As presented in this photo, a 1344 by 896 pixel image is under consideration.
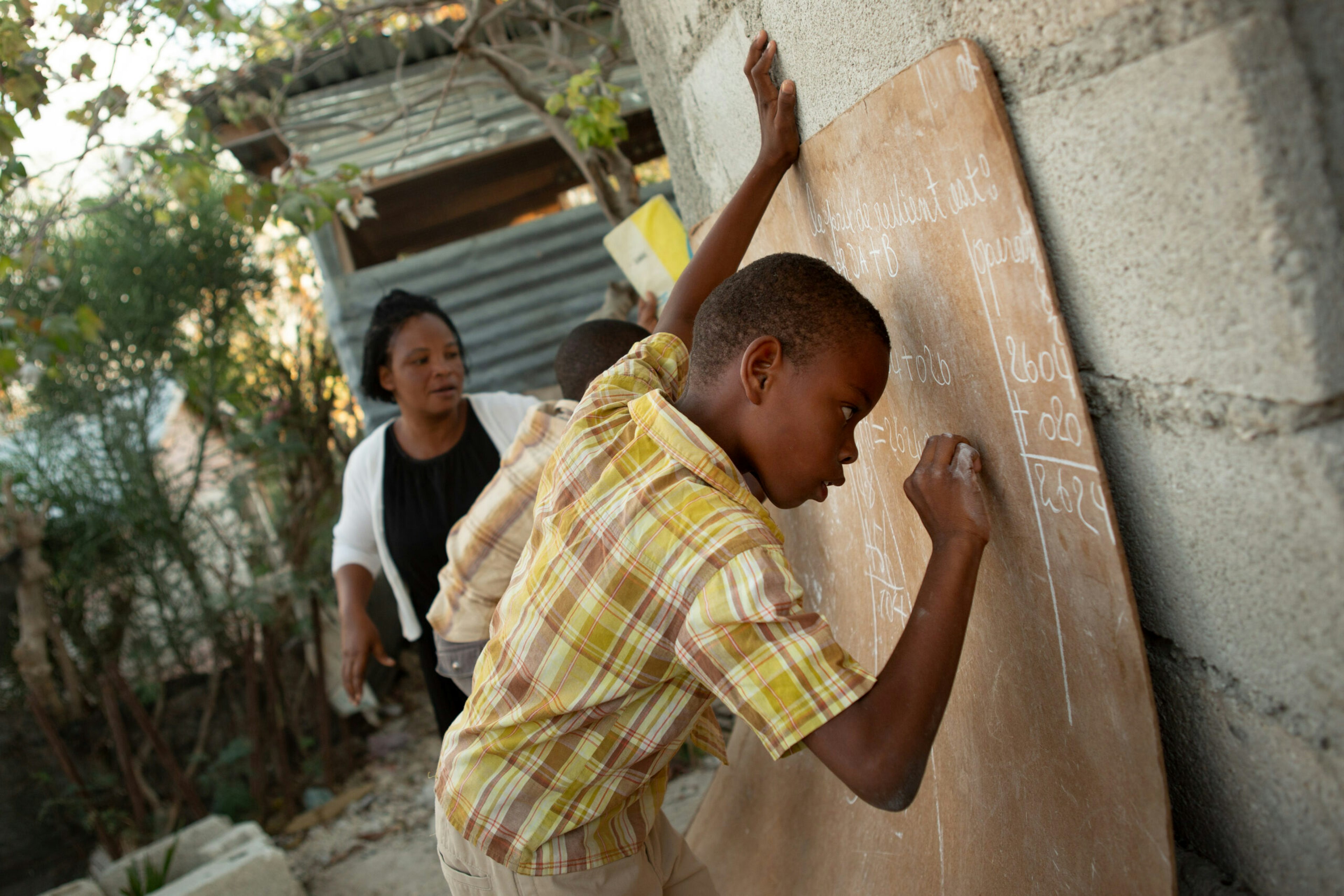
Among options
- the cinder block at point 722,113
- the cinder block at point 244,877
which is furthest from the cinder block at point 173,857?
the cinder block at point 722,113

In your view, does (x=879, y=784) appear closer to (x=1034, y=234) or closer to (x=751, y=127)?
(x=1034, y=234)

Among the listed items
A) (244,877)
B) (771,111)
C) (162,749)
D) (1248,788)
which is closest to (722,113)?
(771,111)

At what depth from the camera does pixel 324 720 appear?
4.98 metres

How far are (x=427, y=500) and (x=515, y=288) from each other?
1927 mm

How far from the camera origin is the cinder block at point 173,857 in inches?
149

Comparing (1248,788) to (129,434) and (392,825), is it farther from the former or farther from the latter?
(129,434)

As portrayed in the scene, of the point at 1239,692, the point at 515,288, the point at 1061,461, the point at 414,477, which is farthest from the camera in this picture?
the point at 515,288

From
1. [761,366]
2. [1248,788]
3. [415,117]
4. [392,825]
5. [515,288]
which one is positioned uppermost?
[415,117]

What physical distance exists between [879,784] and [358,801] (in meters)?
4.51

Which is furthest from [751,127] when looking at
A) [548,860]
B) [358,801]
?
[358,801]

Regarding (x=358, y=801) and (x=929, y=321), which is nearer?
(x=929, y=321)

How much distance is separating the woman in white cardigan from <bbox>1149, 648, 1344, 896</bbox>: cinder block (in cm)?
224

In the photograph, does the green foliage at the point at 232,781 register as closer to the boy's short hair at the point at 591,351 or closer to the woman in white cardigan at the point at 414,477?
the woman in white cardigan at the point at 414,477

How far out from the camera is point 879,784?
105 centimetres
